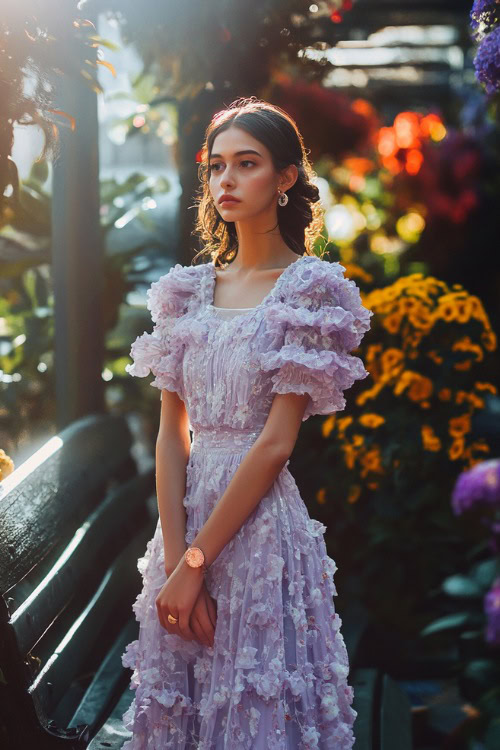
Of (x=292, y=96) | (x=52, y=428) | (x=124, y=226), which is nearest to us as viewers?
(x=52, y=428)

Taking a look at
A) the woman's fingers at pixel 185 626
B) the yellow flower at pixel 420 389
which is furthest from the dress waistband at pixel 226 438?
the yellow flower at pixel 420 389

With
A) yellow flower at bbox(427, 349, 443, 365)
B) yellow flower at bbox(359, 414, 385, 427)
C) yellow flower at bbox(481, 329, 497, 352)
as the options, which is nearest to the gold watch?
yellow flower at bbox(359, 414, 385, 427)

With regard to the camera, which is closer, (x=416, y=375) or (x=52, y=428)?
(x=416, y=375)

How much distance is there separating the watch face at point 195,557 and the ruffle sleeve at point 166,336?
43cm

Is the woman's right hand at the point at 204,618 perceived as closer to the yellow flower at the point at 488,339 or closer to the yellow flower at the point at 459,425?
the yellow flower at the point at 459,425

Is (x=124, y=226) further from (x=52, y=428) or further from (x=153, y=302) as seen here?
(x=153, y=302)

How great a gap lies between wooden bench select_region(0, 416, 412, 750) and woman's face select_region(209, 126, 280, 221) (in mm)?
959

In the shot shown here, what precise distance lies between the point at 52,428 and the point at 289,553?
121 inches

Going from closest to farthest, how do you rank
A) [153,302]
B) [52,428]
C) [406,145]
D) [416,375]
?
[153,302] < [416,375] < [52,428] < [406,145]

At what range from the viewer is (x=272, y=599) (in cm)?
227

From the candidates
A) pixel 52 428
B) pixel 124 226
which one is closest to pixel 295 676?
pixel 52 428

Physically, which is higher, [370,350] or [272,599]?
[370,350]

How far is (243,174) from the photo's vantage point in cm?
239

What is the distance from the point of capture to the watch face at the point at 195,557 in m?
2.23
